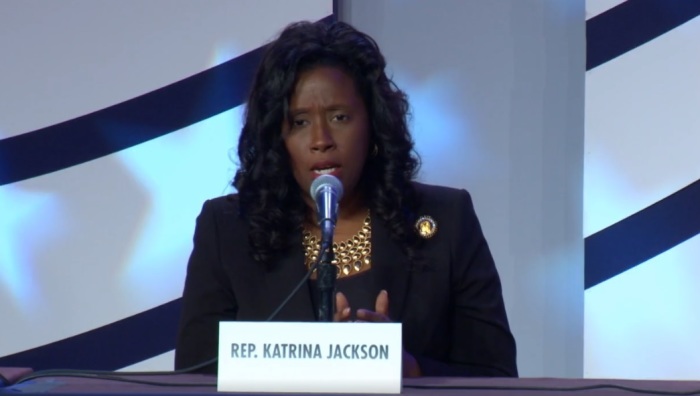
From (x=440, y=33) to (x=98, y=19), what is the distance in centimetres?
105

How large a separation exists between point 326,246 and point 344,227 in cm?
75

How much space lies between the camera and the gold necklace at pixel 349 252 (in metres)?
2.38

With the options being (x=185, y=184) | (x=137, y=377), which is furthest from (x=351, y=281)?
A: (x=185, y=184)

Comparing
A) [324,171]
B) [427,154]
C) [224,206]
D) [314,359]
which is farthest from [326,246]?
[427,154]

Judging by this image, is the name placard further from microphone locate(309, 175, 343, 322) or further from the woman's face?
the woman's face

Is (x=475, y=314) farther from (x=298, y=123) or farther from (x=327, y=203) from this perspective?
(x=327, y=203)

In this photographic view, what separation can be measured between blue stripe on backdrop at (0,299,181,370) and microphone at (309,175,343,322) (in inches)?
62.5

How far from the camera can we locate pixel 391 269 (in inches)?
92.8

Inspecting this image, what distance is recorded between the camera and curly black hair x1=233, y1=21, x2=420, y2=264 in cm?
237

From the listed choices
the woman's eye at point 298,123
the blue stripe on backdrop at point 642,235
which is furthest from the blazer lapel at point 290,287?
the blue stripe on backdrop at point 642,235

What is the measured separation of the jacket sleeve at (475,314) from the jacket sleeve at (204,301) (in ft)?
1.55

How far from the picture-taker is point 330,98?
2.29m

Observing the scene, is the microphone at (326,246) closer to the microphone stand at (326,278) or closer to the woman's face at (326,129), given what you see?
the microphone stand at (326,278)

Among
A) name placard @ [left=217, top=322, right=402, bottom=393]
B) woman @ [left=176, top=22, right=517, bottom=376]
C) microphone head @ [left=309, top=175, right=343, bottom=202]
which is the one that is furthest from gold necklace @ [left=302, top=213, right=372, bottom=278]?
name placard @ [left=217, top=322, right=402, bottom=393]
